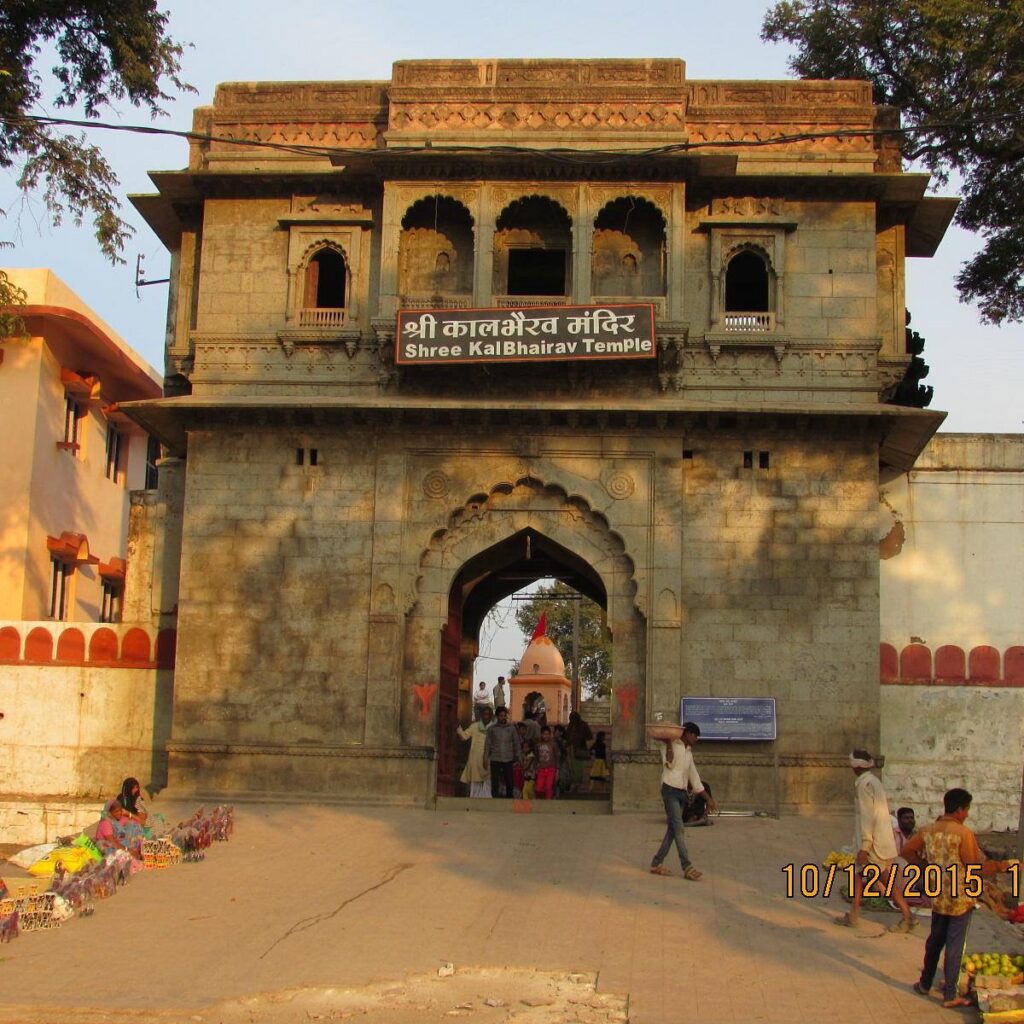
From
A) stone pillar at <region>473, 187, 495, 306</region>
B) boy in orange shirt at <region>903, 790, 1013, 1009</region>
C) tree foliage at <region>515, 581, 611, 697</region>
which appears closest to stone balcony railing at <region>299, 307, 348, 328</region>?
stone pillar at <region>473, 187, 495, 306</region>

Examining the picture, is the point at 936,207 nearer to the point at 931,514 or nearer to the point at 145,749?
the point at 931,514

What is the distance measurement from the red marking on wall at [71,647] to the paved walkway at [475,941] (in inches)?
253

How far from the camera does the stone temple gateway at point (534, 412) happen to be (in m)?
20.5

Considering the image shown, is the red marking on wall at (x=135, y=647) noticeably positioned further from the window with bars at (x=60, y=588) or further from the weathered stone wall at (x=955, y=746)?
the weathered stone wall at (x=955, y=746)

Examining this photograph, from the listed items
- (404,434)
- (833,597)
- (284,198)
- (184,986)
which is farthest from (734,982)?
(284,198)

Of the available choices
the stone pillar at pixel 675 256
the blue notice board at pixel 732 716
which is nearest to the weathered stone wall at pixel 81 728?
the blue notice board at pixel 732 716

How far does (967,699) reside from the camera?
21172 millimetres

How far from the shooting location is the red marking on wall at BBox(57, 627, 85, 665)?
2245cm

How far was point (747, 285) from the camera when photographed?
2275 cm

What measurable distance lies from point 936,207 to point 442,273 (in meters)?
7.33

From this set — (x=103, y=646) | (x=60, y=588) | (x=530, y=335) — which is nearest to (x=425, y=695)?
(x=530, y=335)

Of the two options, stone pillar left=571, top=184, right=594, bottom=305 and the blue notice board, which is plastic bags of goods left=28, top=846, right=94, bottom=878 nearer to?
the blue notice board

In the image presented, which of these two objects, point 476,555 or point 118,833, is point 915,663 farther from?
point 118,833
